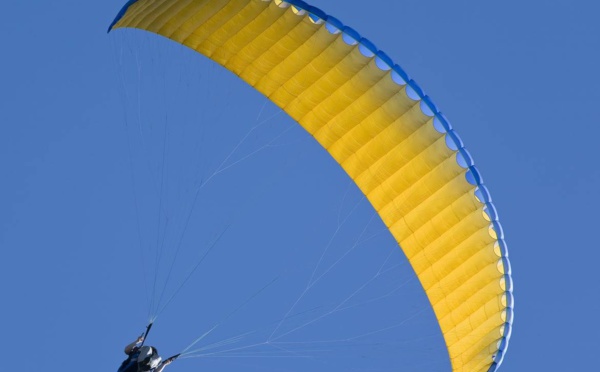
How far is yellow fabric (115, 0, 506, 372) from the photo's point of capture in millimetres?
21859

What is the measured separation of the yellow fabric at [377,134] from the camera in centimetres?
2186

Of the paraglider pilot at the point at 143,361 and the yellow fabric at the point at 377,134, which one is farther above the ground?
the yellow fabric at the point at 377,134

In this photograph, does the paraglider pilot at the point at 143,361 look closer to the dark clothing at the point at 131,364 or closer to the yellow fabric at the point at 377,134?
the dark clothing at the point at 131,364

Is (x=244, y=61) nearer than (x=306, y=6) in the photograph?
No

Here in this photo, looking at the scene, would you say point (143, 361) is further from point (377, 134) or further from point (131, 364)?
point (377, 134)

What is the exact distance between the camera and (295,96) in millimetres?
22609

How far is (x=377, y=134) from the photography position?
873 inches

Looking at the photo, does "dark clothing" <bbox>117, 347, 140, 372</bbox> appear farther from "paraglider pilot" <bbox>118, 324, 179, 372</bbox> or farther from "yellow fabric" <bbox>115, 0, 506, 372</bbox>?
"yellow fabric" <bbox>115, 0, 506, 372</bbox>

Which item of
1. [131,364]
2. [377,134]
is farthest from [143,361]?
[377,134]

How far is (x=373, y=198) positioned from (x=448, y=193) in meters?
1.20

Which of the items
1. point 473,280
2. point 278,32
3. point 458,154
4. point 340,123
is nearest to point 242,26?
point 278,32

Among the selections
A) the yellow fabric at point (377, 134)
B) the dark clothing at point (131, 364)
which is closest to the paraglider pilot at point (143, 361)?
the dark clothing at point (131, 364)

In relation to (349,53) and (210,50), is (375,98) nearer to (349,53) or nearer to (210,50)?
(349,53)

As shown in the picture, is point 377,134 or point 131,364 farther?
point 377,134
